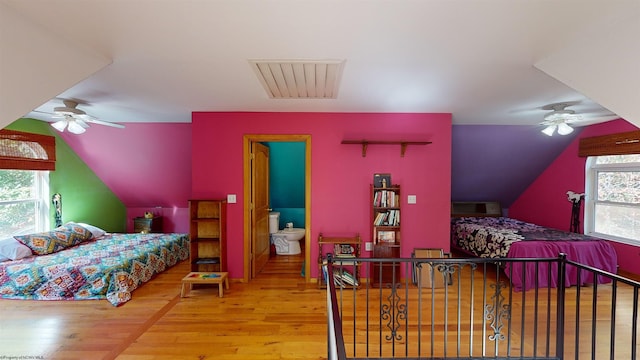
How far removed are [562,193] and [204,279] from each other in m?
6.22

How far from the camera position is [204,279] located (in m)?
3.27

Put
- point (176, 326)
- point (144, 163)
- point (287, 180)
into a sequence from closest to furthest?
point (176, 326) < point (144, 163) < point (287, 180)

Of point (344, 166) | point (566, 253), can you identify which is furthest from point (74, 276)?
point (566, 253)

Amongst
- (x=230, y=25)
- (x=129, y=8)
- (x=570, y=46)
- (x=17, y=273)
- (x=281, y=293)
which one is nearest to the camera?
(x=129, y=8)

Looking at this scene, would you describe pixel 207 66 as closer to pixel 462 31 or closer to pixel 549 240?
pixel 462 31

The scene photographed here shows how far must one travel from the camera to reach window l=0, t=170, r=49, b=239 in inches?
152

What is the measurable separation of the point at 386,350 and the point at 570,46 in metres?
2.71

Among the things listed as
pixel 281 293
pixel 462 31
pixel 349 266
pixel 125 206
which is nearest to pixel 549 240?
pixel 349 266

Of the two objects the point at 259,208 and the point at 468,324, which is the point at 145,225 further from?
the point at 468,324

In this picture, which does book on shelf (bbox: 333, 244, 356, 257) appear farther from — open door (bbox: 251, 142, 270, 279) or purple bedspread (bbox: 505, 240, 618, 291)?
purple bedspread (bbox: 505, 240, 618, 291)

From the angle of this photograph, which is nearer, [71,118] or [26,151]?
[71,118]

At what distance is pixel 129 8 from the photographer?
1488mm

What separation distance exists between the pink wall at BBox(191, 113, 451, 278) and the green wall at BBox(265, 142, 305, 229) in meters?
1.25

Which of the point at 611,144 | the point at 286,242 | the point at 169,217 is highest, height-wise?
the point at 611,144
